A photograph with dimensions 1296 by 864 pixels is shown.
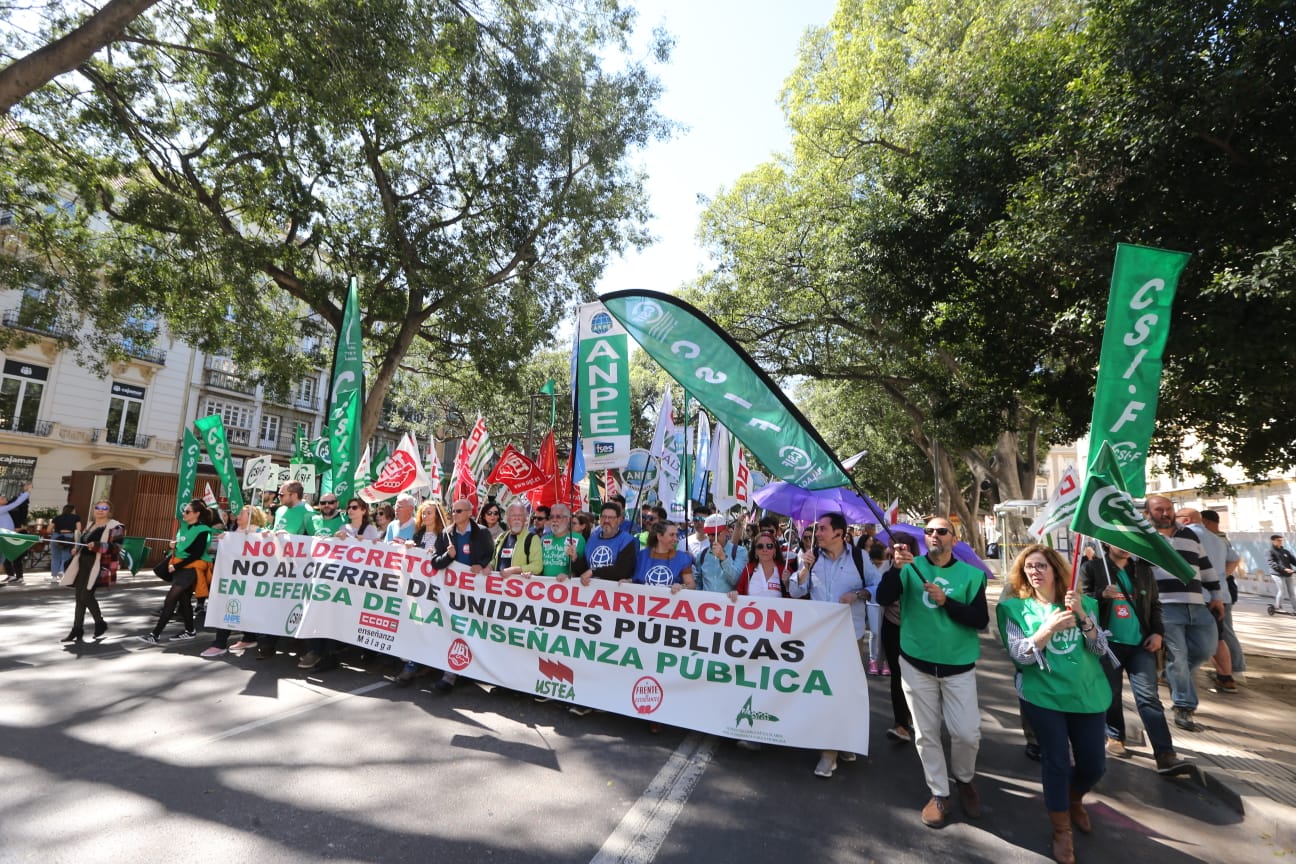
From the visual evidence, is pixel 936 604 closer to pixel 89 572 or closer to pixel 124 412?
pixel 89 572

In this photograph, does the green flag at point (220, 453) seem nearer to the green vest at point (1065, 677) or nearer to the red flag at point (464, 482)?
the red flag at point (464, 482)

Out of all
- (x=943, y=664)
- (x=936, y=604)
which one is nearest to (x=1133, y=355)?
(x=936, y=604)

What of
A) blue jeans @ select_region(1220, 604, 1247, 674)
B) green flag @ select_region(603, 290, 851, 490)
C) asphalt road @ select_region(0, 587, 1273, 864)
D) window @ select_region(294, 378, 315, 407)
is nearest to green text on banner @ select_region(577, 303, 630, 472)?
green flag @ select_region(603, 290, 851, 490)

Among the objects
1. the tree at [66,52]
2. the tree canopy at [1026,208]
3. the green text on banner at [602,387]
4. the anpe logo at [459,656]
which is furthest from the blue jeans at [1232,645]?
the tree at [66,52]

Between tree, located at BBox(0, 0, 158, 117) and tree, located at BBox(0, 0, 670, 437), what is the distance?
1333 millimetres

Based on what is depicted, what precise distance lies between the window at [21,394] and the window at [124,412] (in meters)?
2.90

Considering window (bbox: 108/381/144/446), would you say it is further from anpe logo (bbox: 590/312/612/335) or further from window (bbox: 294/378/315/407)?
anpe logo (bbox: 590/312/612/335)

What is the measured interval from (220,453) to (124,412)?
1005 inches

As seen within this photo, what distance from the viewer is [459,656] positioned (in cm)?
597

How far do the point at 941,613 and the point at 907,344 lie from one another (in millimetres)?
12712

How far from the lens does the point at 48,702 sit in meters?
5.19

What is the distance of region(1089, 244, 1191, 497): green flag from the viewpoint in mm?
3699

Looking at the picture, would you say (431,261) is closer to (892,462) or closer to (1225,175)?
(1225,175)

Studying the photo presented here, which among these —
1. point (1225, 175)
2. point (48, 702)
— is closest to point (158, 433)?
point (48, 702)
